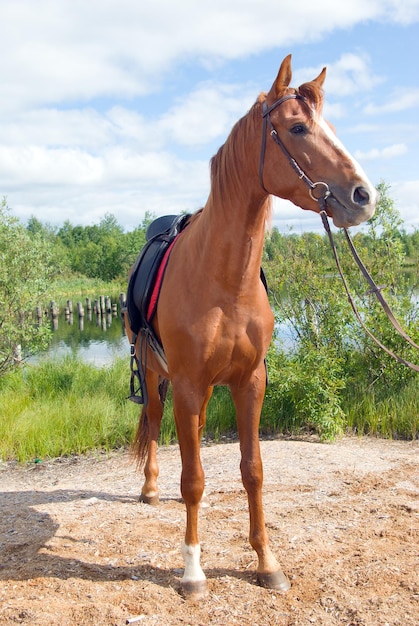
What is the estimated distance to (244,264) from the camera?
10.4 feet

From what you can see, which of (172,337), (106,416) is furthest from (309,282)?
(172,337)

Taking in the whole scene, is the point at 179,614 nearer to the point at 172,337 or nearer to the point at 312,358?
the point at 172,337

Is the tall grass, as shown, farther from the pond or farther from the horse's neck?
the horse's neck

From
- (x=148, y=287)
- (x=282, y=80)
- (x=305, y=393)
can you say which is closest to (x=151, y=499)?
(x=148, y=287)

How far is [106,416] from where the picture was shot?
Answer: 24.9 ft

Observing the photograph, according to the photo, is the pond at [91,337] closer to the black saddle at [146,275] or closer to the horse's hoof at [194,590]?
the black saddle at [146,275]

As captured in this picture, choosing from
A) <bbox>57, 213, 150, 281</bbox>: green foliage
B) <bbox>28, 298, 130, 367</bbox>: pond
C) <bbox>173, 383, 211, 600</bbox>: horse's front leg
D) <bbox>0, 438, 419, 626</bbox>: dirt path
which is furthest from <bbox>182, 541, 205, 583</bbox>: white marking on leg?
<bbox>57, 213, 150, 281</bbox>: green foliage

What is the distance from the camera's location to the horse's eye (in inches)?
108

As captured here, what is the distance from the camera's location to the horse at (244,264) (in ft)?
8.93

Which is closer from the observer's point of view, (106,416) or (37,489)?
(37,489)

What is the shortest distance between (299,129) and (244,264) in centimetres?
79

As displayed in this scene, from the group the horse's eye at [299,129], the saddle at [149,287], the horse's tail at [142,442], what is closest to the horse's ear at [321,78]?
the horse's eye at [299,129]

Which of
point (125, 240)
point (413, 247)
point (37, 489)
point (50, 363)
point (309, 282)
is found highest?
point (125, 240)

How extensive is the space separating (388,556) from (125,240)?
59284 millimetres
